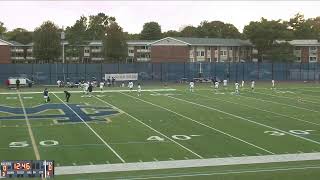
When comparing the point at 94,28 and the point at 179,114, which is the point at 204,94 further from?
the point at 94,28

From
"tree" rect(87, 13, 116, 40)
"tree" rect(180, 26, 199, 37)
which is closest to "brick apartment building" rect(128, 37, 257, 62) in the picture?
"tree" rect(87, 13, 116, 40)

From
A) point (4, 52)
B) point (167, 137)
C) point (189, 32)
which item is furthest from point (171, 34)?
point (167, 137)

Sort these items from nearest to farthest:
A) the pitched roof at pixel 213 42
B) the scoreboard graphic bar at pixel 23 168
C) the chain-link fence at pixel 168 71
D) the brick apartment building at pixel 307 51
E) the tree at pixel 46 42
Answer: the scoreboard graphic bar at pixel 23 168 < the chain-link fence at pixel 168 71 < the tree at pixel 46 42 < the pitched roof at pixel 213 42 < the brick apartment building at pixel 307 51

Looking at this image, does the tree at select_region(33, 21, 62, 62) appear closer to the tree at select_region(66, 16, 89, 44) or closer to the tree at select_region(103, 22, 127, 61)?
the tree at select_region(103, 22, 127, 61)

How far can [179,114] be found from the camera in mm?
29062

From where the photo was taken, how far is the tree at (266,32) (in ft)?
281

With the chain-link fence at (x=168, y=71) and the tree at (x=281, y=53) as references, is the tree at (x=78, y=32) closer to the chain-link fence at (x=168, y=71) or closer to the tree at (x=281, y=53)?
the tree at (x=281, y=53)

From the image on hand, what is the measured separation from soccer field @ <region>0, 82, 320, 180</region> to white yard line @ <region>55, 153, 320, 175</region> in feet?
0.10

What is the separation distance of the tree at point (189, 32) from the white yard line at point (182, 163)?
3916 inches

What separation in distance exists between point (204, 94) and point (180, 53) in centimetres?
4181

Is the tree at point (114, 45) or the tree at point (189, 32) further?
the tree at point (189, 32)

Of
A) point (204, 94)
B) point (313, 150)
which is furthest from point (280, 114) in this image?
point (204, 94)

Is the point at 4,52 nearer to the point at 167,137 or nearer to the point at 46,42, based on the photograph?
→ the point at 46,42

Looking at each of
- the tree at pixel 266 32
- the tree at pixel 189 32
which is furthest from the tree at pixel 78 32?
the tree at pixel 266 32
